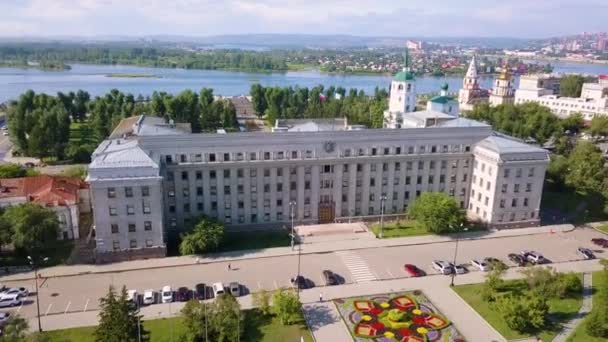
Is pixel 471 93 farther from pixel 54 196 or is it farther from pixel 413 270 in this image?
pixel 54 196

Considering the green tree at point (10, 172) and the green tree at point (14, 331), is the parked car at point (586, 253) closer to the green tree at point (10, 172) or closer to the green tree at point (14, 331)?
the green tree at point (14, 331)

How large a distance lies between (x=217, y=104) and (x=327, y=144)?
59.2 metres

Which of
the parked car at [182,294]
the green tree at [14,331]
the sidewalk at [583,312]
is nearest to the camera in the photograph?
the green tree at [14,331]

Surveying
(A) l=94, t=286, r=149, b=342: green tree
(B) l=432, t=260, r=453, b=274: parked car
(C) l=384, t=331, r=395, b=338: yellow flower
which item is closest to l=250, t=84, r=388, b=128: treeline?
(B) l=432, t=260, r=453, b=274: parked car

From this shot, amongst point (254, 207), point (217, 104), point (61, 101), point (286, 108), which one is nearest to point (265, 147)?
point (254, 207)

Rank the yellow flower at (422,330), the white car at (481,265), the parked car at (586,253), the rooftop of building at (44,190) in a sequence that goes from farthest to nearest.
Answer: the parked car at (586,253), the rooftop of building at (44,190), the white car at (481,265), the yellow flower at (422,330)

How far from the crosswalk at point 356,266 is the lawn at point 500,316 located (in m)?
8.27

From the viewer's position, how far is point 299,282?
144ft

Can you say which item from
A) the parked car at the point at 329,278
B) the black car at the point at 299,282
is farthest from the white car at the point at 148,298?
the parked car at the point at 329,278

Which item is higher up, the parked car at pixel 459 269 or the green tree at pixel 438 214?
the green tree at pixel 438 214

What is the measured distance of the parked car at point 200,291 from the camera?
1608 inches

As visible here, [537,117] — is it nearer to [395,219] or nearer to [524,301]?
[395,219]

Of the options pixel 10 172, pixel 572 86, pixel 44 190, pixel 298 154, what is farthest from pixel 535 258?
pixel 572 86

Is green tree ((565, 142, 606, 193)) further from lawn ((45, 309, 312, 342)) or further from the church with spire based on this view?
the church with spire
